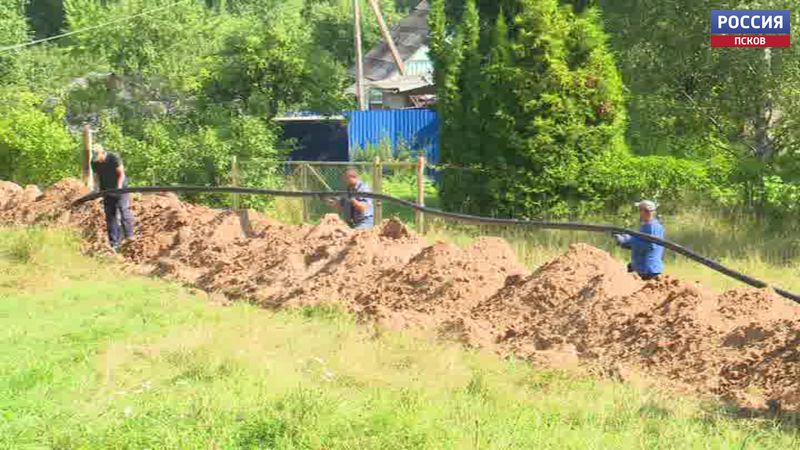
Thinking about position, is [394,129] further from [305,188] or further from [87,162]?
[87,162]

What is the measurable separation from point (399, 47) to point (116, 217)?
46.3 metres

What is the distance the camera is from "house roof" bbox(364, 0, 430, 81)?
53.2 m

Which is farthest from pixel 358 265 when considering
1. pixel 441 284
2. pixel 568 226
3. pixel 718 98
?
pixel 718 98

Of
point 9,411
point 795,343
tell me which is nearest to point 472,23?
point 795,343

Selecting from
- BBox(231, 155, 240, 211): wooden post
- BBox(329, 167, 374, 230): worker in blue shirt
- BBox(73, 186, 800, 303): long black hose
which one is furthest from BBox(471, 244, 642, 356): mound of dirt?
BBox(231, 155, 240, 211): wooden post

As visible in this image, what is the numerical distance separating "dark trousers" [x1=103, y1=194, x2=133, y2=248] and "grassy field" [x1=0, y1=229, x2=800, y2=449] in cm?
323

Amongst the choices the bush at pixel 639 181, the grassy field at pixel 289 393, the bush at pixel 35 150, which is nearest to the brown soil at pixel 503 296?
the grassy field at pixel 289 393

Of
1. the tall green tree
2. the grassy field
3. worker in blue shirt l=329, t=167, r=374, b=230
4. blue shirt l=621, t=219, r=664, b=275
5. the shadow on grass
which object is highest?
the tall green tree

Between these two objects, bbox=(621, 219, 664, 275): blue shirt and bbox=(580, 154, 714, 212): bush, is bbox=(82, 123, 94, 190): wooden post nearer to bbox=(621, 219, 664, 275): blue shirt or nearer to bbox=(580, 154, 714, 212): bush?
bbox=(580, 154, 714, 212): bush

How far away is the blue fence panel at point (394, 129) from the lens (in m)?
27.2

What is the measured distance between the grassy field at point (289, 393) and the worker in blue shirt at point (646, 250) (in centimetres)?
215

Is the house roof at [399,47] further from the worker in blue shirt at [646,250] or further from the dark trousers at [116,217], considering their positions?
the worker in blue shirt at [646,250]

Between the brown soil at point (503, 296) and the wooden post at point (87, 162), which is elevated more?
the wooden post at point (87, 162)

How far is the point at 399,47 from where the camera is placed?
190ft
